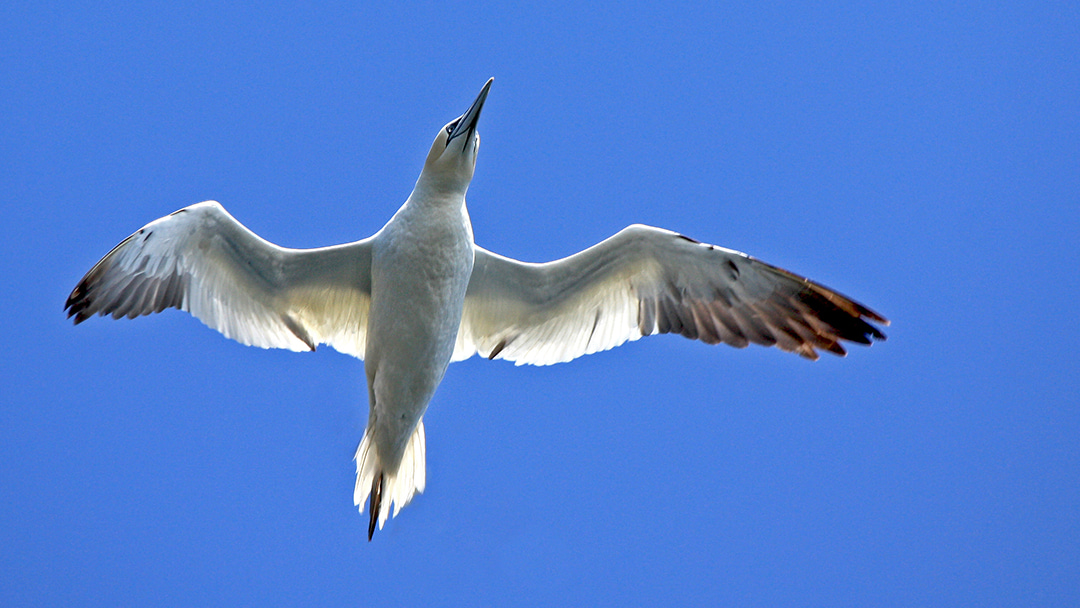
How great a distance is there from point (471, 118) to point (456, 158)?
Answer: 29 cm

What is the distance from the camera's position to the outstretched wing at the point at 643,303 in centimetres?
609

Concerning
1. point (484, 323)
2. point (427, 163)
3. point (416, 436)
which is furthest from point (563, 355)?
point (427, 163)

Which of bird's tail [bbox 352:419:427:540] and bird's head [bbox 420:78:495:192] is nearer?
bird's head [bbox 420:78:495:192]

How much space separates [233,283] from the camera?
6.45m

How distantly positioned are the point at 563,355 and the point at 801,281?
1847 millimetres

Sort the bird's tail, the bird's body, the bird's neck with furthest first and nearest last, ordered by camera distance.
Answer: the bird's tail, the bird's neck, the bird's body

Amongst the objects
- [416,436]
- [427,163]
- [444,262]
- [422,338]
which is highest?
[427,163]

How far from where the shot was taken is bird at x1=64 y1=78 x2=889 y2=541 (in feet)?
19.5

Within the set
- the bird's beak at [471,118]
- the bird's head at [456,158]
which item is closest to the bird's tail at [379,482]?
the bird's head at [456,158]

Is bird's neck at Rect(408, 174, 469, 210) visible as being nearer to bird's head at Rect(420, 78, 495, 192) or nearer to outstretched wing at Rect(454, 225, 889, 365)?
bird's head at Rect(420, 78, 495, 192)

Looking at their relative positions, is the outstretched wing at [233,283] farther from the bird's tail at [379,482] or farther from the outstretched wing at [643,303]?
the outstretched wing at [643,303]

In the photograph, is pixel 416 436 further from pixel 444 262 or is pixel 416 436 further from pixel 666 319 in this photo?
pixel 666 319

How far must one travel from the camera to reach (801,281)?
240 inches

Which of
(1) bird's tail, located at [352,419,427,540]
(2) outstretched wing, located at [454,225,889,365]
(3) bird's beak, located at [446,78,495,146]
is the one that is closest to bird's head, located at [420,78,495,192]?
(3) bird's beak, located at [446,78,495,146]
